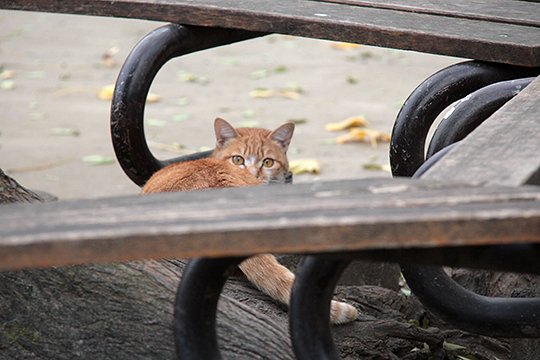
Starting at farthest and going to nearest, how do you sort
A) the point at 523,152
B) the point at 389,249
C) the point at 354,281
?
1. the point at 354,281
2. the point at 523,152
3. the point at 389,249

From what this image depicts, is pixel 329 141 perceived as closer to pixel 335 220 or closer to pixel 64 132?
pixel 64 132

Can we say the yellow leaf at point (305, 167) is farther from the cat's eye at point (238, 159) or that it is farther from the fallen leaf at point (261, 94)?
the fallen leaf at point (261, 94)

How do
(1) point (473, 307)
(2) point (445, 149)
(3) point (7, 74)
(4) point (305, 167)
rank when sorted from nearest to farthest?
(2) point (445, 149) < (1) point (473, 307) < (4) point (305, 167) < (3) point (7, 74)

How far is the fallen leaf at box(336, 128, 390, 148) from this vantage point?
591cm

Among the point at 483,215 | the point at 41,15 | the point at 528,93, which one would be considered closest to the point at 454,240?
the point at 483,215

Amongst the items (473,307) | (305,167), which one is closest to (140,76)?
(473,307)

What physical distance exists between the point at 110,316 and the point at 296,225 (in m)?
1.03

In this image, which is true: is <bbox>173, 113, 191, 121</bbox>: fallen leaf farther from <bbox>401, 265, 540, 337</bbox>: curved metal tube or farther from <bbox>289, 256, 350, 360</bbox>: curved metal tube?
<bbox>289, 256, 350, 360</bbox>: curved metal tube

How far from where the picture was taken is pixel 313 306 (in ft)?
6.00

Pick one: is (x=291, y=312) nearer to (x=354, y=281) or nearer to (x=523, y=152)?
(x=523, y=152)

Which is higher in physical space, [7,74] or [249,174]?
[249,174]

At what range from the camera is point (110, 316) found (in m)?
2.37

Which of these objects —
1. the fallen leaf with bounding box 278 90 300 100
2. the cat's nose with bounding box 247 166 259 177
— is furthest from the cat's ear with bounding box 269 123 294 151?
the fallen leaf with bounding box 278 90 300 100

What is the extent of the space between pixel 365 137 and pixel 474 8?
2.79 m
